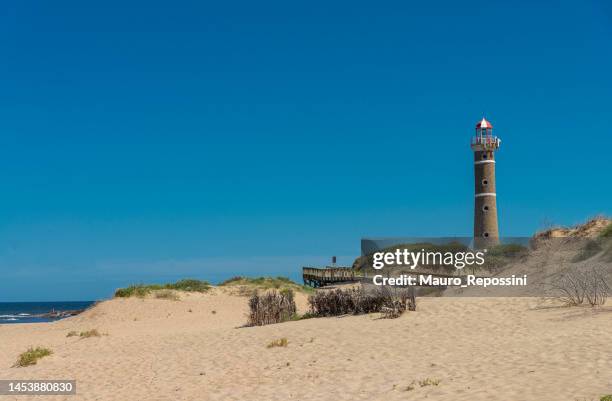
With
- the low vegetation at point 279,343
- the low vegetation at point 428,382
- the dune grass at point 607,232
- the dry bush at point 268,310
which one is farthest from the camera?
the dune grass at point 607,232

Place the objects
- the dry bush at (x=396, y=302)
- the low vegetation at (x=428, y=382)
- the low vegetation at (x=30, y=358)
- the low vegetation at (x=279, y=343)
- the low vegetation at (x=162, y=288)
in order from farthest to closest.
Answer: the low vegetation at (x=162, y=288), the dry bush at (x=396, y=302), the low vegetation at (x=30, y=358), the low vegetation at (x=279, y=343), the low vegetation at (x=428, y=382)

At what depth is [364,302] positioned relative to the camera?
2256 cm

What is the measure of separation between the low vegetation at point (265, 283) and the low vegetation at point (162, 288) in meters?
3.15

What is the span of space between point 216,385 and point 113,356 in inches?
255

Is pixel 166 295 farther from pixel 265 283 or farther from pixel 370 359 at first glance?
pixel 370 359

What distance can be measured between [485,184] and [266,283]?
17.7 metres

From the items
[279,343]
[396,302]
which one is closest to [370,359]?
[279,343]

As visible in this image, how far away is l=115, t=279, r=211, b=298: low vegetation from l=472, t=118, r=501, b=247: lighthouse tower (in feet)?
65.3

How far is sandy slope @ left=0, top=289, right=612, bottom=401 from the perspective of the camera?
1107 centimetres

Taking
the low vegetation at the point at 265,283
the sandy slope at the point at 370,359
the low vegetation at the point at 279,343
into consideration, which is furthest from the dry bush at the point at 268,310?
the low vegetation at the point at 265,283

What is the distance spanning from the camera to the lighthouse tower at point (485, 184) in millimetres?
43219

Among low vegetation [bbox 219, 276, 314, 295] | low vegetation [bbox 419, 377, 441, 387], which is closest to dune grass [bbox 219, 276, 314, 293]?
low vegetation [bbox 219, 276, 314, 295]

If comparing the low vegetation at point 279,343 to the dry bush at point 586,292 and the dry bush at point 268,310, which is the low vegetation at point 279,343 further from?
the dry bush at point 586,292

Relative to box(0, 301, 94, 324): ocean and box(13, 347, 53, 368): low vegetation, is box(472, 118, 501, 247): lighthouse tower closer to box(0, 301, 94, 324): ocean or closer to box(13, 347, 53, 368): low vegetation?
box(13, 347, 53, 368): low vegetation
